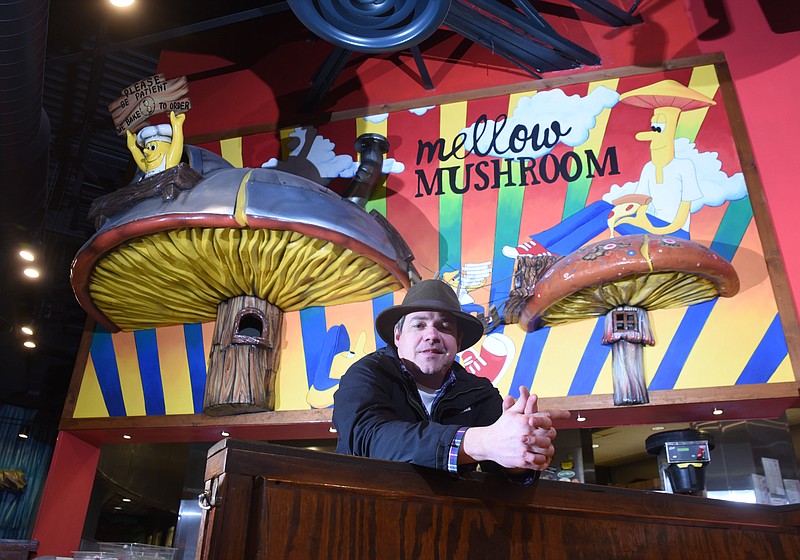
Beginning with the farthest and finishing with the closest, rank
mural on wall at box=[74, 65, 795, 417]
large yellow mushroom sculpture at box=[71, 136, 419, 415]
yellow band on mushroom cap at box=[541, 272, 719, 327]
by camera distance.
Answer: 1. large yellow mushroom sculpture at box=[71, 136, 419, 415]
2. mural on wall at box=[74, 65, 795, 417]
3. yellow band on mushroom cap at box=[541, 272, 719, 327]

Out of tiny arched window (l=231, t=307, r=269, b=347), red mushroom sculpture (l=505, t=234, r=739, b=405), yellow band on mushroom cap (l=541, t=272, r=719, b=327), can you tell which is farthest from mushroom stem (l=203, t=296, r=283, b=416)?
yellow band on mushroom cap (l=541, t=272, r=719, b=327)

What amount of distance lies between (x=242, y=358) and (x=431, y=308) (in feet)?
10.3

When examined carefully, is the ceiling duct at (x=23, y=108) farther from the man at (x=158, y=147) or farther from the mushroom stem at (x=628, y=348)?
the mushroom stem at (x=628, y=348)

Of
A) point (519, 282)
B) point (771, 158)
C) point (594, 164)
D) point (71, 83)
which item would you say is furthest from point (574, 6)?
point (71, 83)

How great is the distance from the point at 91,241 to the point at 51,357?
27.0 ft

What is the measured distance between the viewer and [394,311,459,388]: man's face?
1.95 metres

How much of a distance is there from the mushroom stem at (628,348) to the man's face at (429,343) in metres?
2.36

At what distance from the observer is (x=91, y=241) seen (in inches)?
182

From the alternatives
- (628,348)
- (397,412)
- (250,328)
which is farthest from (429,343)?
(250,328)

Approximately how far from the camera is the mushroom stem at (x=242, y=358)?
4.78 meters

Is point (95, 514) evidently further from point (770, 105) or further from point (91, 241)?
point (770, 105)

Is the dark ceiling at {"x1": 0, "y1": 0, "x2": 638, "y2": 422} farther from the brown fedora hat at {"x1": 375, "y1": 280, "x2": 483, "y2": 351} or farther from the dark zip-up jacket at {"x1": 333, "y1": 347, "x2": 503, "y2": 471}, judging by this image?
the dark zip-up jacket at {"x1": 333, "y1": 347, "x2": 503, "y2": 471}

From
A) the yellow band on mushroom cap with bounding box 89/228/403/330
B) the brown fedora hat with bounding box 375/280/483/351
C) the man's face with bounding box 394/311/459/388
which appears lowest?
the man's face with bounding box 394/311/459/388

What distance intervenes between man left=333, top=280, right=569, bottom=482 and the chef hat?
3373 millimetres
